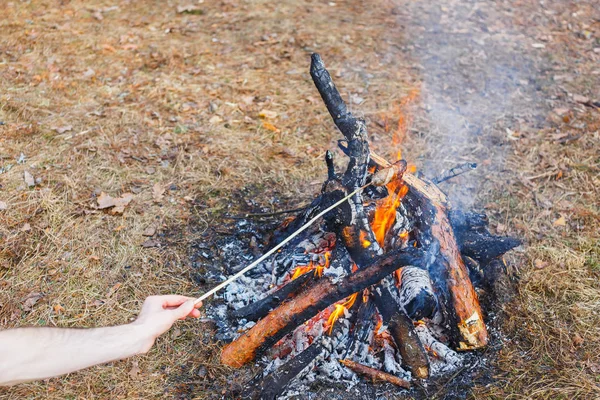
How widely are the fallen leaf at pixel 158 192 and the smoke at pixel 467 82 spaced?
111 inches

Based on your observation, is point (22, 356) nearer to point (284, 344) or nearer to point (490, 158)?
point (284, 344)

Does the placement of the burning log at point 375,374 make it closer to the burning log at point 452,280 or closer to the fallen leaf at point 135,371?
the burning log at point 452,280

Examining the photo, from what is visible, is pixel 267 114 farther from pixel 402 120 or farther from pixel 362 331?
pixel 362 331

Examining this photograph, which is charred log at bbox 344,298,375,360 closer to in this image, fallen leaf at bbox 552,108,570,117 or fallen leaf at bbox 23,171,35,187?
fallen leaf at bbox 23,171,35,187

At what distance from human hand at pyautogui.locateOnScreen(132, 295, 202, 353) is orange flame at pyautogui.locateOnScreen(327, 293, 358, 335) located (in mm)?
1190

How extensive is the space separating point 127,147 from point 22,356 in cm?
350

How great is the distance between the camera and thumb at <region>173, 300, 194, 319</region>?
2393 millimetres

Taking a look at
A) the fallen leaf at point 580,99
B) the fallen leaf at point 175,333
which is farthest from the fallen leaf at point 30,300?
the fallen leaf at point 580,99

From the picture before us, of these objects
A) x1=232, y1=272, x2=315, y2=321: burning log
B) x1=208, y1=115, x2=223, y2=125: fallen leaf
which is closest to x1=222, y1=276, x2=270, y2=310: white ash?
x1=232, y1=272, x2=315, y2=321: burning log

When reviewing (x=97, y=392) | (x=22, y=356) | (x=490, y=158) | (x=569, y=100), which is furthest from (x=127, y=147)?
(x=569, y=100)

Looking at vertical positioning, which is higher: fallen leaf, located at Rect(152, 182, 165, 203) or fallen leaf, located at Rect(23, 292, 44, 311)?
fallen leaf, located at Rect(152, 182, 165, 203)

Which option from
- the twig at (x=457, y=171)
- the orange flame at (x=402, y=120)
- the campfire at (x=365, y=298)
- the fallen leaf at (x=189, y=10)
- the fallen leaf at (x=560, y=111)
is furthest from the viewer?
the fallen leaf at (x=189, y=10)

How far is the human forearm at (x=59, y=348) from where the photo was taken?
83.4 inches

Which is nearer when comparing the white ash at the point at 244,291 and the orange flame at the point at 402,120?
the white ash at the point at 244,291
